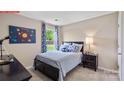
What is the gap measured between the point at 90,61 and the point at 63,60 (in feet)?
1.50

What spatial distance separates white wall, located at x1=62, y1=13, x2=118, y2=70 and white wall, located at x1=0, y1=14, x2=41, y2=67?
0.43 meters

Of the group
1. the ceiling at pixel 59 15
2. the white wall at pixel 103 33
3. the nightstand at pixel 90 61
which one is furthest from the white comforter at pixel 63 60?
the ceiling at pixel 59 15

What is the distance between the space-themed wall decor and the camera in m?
1.09

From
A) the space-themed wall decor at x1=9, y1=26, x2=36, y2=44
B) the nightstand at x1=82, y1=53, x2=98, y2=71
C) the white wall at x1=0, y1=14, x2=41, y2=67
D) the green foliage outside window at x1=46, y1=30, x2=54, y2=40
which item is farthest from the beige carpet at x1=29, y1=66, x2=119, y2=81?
the green foliage outside window at x1=46, y1=30, x2=54, y2=40

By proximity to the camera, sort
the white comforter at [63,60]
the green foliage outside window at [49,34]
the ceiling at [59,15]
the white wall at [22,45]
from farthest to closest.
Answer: the white comforter at [63,60]
the green foliage outside window at [49,34]
the ceiling at [59,15]
the white wall at [22,45]

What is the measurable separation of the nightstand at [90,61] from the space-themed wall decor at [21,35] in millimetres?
804

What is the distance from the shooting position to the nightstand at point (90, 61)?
1347mm

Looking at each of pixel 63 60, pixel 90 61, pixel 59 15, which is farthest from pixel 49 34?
pixel 90 61

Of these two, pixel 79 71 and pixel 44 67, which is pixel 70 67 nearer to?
pixel 79 71

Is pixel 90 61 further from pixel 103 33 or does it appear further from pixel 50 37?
pixel 50 37

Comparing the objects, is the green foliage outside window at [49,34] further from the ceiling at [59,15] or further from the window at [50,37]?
the ceiling at [59,15]

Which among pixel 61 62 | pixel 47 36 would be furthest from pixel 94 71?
pixel 47 36
